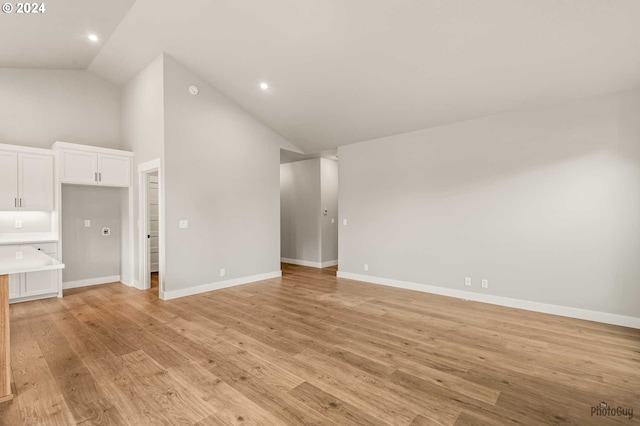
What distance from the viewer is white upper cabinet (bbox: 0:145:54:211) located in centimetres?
448

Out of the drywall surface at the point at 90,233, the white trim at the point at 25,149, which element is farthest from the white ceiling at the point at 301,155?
the white trim at the point at 25,149

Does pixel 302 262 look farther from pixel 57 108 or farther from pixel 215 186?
pixel 57 108

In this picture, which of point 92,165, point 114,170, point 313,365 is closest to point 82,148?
point 92,165

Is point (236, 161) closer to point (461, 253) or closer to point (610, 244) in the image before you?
point (461, 253)

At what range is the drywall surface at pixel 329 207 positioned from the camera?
7449mm

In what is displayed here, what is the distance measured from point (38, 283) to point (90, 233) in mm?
1207

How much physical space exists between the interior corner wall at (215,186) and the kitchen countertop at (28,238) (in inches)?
78.1

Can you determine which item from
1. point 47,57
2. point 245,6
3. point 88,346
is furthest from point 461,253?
point 47,57

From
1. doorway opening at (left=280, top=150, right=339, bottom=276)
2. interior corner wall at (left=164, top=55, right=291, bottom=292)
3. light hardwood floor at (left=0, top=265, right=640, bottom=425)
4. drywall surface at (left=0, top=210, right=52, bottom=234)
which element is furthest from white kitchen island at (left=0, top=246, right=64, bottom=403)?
doorway opening at (left=280, top=150, right=339, bottom=276)

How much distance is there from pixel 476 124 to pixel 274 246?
4.36 m

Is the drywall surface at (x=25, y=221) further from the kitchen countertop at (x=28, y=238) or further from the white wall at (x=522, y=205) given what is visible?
the white wall at (x=522, y=205)

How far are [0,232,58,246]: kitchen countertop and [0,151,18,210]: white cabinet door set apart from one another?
0.50 metres

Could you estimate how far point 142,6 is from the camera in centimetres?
376

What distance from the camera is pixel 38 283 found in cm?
459
